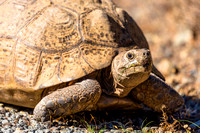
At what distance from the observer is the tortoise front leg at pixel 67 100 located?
3.51 m

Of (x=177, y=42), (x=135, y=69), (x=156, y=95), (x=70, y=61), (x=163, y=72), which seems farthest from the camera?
(x=177, y=42)

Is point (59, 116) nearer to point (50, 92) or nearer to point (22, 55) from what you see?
point (50, 92)

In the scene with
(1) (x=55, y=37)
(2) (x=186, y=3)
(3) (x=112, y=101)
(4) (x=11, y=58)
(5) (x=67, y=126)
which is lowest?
(5) (x=67, y=126)

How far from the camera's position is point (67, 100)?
3518 mm

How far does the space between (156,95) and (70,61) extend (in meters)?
1.53

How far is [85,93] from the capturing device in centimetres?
362

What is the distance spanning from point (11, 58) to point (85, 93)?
4.07ft

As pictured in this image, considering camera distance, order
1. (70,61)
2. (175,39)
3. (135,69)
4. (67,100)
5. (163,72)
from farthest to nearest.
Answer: (175,39)
(163,72)
(70,61)
(135,69)
(67,100)

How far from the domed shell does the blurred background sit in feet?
8.40

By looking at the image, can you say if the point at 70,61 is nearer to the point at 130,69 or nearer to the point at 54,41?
the point at 54,41

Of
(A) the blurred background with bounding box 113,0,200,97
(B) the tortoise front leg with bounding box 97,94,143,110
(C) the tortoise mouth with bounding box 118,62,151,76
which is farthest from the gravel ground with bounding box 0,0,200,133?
(C) the tortoise mouth with bounding box 118,62,151,76

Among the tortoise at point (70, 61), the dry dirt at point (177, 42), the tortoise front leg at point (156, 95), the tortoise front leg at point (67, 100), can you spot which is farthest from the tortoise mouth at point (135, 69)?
the dry dirt at point (177, 42)

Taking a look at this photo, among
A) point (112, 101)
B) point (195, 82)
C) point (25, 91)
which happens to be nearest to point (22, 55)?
point (25, 91)

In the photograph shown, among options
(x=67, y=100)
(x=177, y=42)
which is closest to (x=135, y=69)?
(x=67, y=100)
